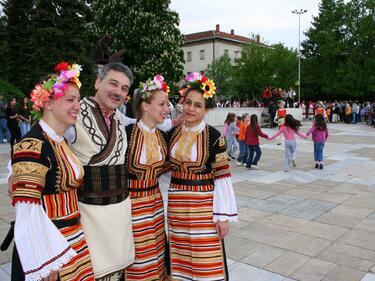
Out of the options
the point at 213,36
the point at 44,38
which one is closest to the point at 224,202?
the point at 44,38

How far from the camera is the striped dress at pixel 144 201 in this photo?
284 centimetres

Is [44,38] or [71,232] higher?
[44,38]

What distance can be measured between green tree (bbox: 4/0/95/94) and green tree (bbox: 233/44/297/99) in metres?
20.7

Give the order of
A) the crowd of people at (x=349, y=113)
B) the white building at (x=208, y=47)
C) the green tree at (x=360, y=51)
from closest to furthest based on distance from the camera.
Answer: the crowd of people at (x=349, y=113) → the green tree at (x=360, y=51) → the white building at (x=208, y=47)

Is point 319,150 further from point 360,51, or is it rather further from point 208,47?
A: point 208,47

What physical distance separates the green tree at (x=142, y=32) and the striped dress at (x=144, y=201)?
64.5ft

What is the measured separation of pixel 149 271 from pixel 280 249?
2227mm

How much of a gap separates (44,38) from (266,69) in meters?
23.9

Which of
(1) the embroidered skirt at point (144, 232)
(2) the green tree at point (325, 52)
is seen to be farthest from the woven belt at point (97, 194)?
(2) the green tree at point (325, 52)

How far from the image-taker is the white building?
52.2 metres

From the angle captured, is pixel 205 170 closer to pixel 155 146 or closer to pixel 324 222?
pixel 155 146

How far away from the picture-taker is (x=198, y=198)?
296 cm

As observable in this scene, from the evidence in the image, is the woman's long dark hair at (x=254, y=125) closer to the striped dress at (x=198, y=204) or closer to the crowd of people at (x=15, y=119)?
the striped dress at (x=198, y=204)

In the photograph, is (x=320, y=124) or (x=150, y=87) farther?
(x=320, y=124)
